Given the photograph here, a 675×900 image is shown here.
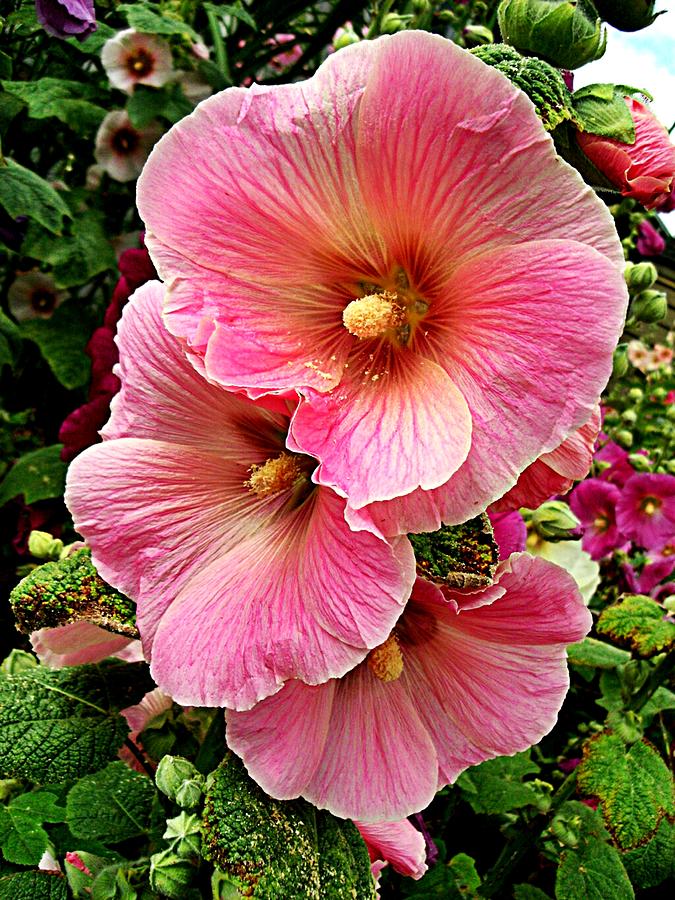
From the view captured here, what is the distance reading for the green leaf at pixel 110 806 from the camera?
1.59 ft

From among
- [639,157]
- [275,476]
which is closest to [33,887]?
[275,476]

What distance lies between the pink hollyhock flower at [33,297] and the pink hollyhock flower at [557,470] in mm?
1106

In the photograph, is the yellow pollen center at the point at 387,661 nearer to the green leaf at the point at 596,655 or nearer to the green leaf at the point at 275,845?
the green leaf at the point at 275,845

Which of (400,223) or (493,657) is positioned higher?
(400,223)

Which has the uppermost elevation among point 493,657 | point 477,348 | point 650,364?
point 477,348

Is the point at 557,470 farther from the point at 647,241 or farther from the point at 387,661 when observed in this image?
the point at 647,241

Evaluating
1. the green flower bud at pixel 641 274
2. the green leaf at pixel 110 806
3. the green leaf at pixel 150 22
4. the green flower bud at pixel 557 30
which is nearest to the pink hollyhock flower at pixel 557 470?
the green flower bud at pixel 557 30

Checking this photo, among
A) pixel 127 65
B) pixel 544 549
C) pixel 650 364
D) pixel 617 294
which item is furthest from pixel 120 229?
pixel 650 364

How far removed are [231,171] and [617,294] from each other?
17 centimetres

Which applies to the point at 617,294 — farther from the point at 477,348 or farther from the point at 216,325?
the point at 216,325

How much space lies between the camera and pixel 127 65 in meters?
1.16

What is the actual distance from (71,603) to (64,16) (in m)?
0.73

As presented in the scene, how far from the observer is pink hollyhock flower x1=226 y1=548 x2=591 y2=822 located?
0.41 metres

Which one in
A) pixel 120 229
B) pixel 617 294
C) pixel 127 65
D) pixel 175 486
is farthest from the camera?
pixel 120 229
